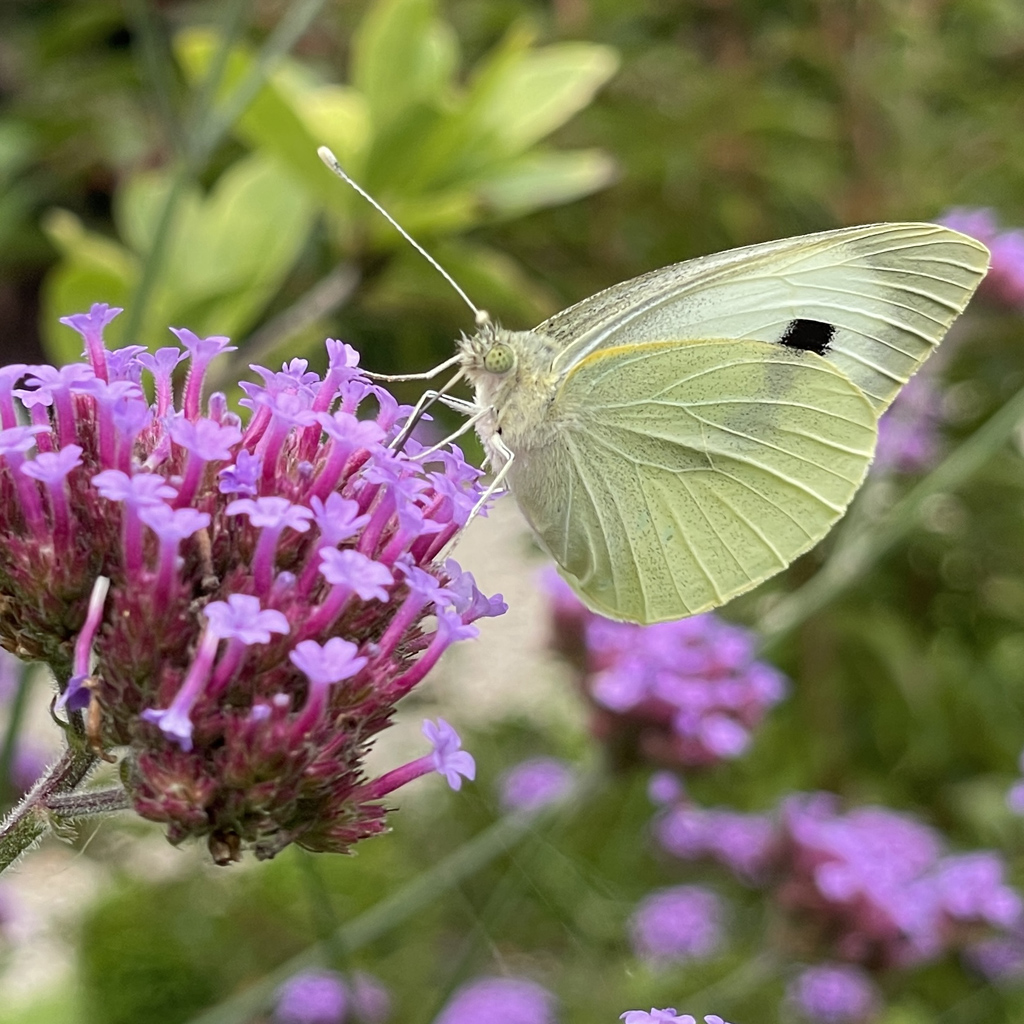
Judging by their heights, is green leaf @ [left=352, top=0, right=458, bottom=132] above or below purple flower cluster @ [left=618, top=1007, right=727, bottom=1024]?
above

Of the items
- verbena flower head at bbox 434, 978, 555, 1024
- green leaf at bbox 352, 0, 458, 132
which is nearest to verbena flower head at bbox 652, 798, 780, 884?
verbena flower head at bbox 434, 978, 555, 1024

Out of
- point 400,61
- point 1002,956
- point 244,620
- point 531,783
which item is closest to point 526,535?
point 531,783

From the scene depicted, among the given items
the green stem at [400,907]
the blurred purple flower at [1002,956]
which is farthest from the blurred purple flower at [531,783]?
the blurred purple flower at [1002,956]

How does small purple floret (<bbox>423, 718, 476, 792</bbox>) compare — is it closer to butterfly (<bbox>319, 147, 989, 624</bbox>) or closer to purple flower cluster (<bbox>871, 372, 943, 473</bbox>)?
butterfly (<bbox>319, 147, 989, 624</bbox>)

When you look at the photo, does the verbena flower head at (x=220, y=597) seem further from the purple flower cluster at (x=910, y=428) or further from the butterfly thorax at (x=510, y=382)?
the purple flower cluster at (x=910, y=428)

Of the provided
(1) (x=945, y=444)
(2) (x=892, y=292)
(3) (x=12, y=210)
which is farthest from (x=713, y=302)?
(1) (x=945, y=444)

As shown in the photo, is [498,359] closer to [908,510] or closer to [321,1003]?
[908,510]

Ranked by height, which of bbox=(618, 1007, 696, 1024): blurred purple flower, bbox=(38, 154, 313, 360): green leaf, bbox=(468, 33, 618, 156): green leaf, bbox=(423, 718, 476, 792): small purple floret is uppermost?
bbox=(468, 33, 618, 156): green leaf
